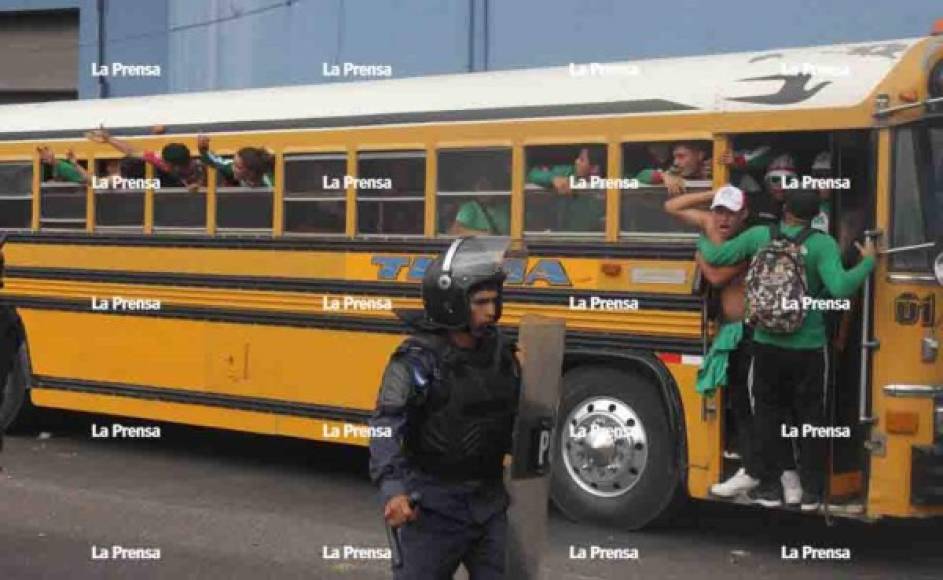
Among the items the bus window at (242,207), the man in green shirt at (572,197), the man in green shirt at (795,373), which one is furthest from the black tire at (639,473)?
the bus window at (242,207)

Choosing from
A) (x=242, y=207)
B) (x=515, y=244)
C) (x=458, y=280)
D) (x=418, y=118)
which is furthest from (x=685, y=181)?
(x=458, y=280)

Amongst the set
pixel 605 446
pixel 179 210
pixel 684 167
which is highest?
pixel 684 167

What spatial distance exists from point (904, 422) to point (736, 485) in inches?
38.6

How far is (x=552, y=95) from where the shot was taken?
30.0ft

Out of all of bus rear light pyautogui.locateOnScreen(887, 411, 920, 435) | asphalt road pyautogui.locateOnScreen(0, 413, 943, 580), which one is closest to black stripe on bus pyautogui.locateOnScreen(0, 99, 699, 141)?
bus rear light pyautogui.locateOnScreen(887, 411, 920, 435)

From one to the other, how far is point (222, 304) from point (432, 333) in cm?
599

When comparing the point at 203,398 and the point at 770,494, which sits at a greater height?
the point at 203,398

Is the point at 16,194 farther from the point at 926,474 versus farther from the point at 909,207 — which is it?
the point at 926,474

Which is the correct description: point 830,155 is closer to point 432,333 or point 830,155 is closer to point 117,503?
point 432,333

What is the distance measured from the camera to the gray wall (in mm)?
13781

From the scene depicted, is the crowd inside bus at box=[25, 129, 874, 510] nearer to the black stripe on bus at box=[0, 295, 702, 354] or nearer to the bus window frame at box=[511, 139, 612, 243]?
the bus window frame at box=[511, 139, 612, 243]

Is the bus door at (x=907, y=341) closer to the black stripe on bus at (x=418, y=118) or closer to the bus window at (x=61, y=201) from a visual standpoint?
the black stripe on bus at (x=418, y=118)

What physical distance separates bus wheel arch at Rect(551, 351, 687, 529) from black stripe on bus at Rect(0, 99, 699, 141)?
1.34 m

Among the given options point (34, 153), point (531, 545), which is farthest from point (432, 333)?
point (34, 153)
